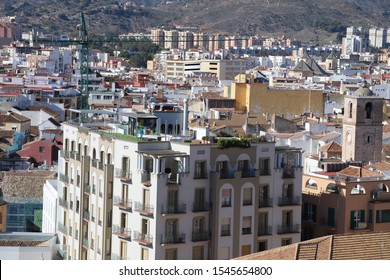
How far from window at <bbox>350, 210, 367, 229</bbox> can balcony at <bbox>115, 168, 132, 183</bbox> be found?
3070mm

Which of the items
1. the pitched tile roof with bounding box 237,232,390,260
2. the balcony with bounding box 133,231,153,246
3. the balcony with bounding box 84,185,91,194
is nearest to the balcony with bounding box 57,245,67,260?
the balcony with bounding box 84,185,91,194

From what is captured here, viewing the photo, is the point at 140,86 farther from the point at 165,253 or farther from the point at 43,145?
the point at 165,253

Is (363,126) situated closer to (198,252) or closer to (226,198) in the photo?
(226,198)

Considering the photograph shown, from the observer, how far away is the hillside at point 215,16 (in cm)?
14475

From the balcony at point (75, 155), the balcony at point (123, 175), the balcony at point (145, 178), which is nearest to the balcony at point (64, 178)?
the balcony at point (75, 155)

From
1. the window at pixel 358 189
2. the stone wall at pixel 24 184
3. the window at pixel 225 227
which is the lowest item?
the stone wall at pixel 24 184

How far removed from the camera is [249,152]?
1622cm

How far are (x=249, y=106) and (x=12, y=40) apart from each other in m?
79.3

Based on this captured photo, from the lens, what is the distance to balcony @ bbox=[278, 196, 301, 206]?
54.3 ft

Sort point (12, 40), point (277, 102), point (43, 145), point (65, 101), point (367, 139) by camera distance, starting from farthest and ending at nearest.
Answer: point (12, 40), point (65, 101), point (277, 102), point (43, 145), point (367, 139)

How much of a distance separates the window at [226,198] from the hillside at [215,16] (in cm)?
11908

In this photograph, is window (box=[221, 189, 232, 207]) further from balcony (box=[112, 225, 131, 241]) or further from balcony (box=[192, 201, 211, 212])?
balcony (box=[112, 225, 131, 241])

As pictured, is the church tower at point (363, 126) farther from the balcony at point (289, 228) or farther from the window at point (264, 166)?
the window at point (264, 166)

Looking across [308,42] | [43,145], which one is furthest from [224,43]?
[43,145]
